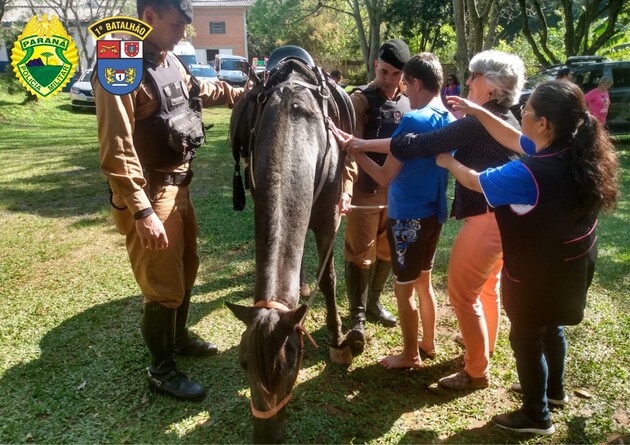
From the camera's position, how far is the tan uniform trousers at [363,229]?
391 cm

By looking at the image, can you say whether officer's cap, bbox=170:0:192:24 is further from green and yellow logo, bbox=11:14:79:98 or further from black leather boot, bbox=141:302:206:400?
green and yellow logo, bbox=11:14:79:98

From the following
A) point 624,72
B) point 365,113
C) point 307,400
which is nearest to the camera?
point 307,400

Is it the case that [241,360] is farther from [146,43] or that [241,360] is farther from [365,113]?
[365,113]

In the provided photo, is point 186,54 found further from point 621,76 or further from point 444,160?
point 444,160

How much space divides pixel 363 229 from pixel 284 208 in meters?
1.47

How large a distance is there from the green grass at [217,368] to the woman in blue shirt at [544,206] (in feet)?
2.15

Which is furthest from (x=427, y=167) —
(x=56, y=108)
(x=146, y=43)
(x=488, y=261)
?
(x=56, y=108)

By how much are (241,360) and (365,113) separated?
2497mm

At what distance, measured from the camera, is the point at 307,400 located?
10.4 ft

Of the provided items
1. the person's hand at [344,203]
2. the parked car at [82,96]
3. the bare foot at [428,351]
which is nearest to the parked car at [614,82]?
the bare foot at [428,351]

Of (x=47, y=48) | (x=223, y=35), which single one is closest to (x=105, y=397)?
(x=47, y=48)

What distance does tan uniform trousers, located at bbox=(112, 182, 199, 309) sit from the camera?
3043 millimetres

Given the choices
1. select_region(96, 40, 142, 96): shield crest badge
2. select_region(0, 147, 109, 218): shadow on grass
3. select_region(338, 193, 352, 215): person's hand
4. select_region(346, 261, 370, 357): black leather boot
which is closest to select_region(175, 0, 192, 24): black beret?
select_region(96, 40, 142, 96): shield crest badge

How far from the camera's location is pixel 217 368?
3.51 meters
